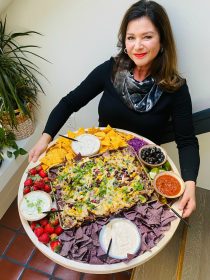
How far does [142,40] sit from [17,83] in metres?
1.17

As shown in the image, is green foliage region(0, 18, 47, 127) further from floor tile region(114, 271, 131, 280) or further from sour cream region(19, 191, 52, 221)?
floor tile region(114, 271, 131, 280)

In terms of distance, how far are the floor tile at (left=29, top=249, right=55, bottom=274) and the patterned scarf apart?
4.78 ft

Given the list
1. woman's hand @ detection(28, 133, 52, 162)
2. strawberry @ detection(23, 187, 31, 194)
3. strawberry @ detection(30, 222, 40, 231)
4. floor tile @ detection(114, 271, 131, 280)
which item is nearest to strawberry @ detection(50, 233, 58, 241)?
strawberry @ detection(30, 222, 40, 231)

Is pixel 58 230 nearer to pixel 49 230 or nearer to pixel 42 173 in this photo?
pixel 49 230

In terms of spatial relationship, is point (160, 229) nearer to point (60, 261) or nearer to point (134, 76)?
point (60, 261)

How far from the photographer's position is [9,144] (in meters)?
2.49

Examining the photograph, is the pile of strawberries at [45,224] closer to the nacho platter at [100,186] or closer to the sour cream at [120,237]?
the nacho platter at [100,186]

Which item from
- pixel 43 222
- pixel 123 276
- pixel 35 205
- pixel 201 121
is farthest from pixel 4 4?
pixel 123 276

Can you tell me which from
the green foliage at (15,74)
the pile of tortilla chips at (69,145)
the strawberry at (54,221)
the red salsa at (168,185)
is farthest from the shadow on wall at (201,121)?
the green foliage at (15,74)

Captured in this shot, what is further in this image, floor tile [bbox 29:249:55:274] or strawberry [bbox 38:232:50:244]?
floor tile [bbox 29:249:55:274]

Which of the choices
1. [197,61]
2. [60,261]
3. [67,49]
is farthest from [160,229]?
[67,49]

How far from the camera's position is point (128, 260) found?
1.34 m

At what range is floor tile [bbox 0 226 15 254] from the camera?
241cm

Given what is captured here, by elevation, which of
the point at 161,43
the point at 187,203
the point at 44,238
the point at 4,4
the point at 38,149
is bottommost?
the point at 187,203
